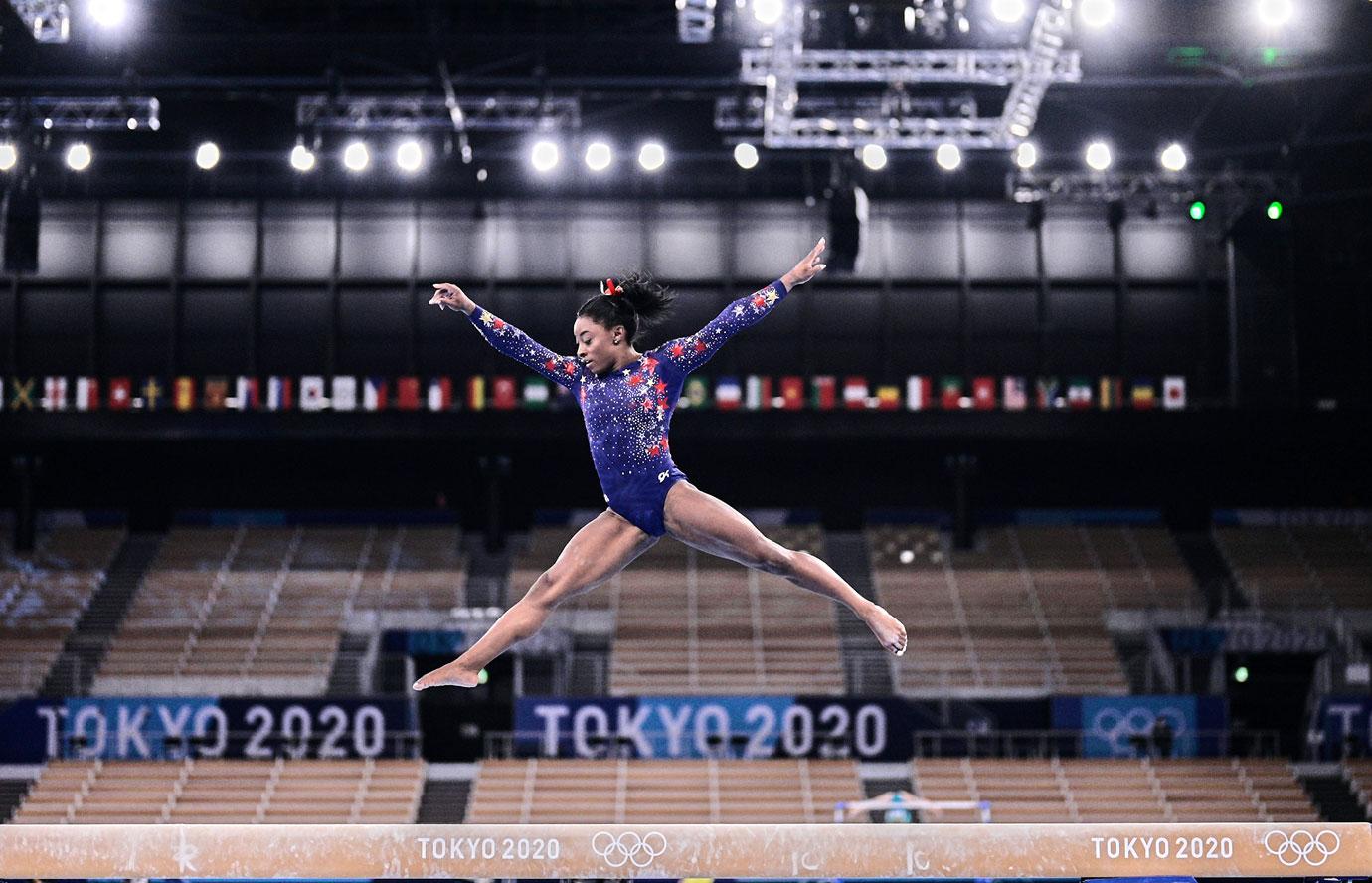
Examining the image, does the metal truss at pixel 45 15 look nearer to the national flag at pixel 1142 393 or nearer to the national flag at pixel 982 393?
the national flag at pixel 982 393

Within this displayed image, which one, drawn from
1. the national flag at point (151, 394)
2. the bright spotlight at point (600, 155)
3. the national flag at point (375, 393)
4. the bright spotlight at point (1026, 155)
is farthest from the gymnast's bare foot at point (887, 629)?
the national flag at point (151, 394)

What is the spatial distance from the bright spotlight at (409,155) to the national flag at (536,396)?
4.74m

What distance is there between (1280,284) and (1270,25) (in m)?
7.95

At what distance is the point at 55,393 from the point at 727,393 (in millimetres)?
10207

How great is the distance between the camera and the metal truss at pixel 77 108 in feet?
60.0

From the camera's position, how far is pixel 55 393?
77.4 ft

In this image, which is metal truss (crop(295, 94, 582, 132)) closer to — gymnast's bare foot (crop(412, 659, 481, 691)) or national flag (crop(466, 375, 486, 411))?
national flag (crop(466, 375, 486, 411))

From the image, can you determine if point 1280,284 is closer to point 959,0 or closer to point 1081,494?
point 1081,494

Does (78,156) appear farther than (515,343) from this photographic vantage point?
Yes

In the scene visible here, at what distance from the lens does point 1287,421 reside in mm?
23000

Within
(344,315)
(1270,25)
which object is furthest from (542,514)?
(1270,25)

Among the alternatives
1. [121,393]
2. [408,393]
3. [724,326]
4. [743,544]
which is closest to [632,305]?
[724,326]

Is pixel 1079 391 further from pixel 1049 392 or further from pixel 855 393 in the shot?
pixel 855 393

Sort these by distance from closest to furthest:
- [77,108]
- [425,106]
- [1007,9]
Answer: [1007,9]
[77,108]
[425,106]
